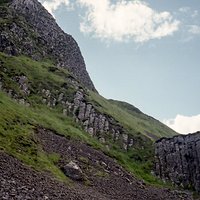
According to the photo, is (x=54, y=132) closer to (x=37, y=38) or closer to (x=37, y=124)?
(x=37, y=124)

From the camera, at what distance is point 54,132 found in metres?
77.6

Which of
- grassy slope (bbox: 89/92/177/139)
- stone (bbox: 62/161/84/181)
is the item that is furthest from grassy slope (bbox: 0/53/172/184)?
grassy slope (bbox: 89/92/177/139)

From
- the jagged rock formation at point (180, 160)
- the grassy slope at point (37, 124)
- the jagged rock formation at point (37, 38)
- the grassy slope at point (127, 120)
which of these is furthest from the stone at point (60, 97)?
the jagged rock formation at point (37, 38)

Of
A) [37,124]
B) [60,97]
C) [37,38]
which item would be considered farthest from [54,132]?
[37,38]

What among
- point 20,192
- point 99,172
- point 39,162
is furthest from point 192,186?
point 20,192

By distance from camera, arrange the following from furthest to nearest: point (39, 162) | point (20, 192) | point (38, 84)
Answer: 1. point (38, 84)
2. point (39, 162)
3. point (20, 192)

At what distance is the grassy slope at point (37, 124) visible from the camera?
52938 millimetres

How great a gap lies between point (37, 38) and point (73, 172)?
9935 cm

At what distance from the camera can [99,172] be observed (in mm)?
63906

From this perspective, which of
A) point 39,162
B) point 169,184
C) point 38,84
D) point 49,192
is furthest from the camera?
point 38,84

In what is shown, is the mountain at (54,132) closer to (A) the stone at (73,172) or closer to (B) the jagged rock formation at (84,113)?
(A) the stone at (73,172)

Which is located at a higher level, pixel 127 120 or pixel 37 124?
pixel 127 120

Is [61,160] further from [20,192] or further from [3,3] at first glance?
[3,3]

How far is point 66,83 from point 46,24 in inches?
2415
